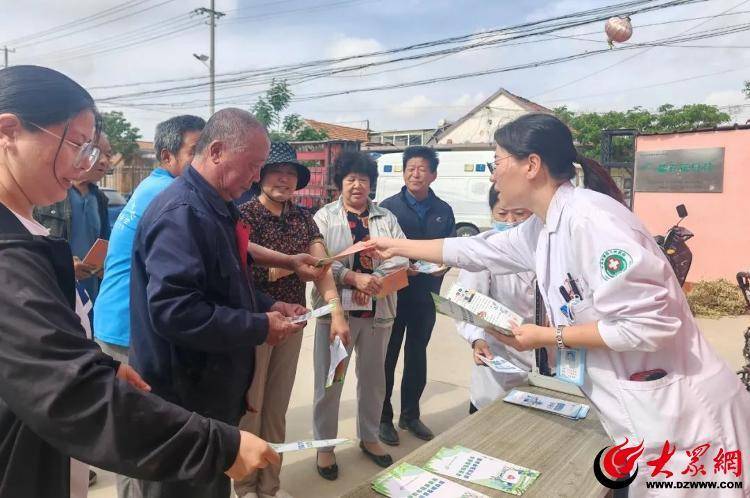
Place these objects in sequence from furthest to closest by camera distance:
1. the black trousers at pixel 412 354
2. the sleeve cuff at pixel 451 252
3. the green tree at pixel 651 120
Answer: the green tree at pixel 651 120 → the black trousers at pixel 412 354 → the sleeve cuff at pixel 451 252

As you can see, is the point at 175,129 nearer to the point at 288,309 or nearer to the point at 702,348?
the point at 288,309

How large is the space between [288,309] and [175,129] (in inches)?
45.0

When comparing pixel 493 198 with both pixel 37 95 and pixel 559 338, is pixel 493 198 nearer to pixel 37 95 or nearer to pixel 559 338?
pixel 559 338

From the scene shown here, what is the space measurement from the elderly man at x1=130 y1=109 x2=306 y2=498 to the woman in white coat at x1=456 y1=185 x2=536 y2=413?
3.38ft

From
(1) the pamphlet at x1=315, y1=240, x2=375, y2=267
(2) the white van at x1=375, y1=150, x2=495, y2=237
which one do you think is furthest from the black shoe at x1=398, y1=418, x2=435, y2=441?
(2) the white van at x1=375, y1=150, x2=495, y2=237

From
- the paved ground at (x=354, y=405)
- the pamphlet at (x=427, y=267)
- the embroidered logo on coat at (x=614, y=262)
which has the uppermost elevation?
the embroidered logo on coat at (x=614, y=262)

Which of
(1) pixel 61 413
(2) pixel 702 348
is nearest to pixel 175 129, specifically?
(1) pixel 61 413

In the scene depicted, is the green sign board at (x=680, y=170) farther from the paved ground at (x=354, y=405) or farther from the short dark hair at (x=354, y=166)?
the short dark hair at (x=354, y=166)

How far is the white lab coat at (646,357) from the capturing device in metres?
1.37

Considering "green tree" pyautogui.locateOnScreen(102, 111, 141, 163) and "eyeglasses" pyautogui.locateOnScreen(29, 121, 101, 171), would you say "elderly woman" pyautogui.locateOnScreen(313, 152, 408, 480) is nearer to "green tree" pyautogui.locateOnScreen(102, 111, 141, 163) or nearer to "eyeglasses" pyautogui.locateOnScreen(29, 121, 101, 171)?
"eyeglasses" pyautogui.locateOnScreen(29, 121, 101, 171)

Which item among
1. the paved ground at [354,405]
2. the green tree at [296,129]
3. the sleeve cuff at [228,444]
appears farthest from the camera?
the green tree at [296,129]

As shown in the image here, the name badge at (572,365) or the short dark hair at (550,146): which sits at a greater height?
the short dark hair at (550,146)

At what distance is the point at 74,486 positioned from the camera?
1193 mm

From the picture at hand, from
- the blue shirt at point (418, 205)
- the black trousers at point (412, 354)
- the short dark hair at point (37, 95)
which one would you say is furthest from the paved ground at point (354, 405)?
the short dark hair at point (37, 95)
